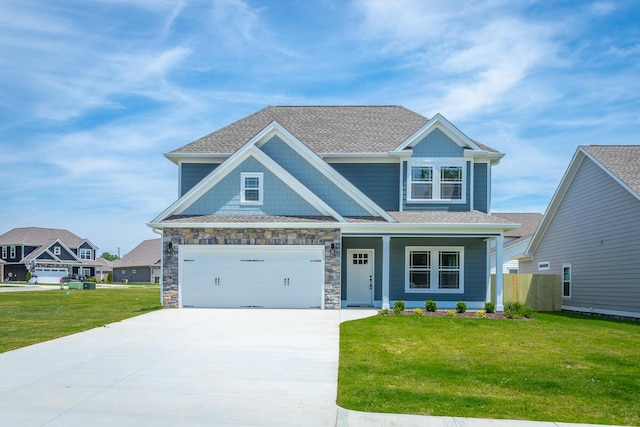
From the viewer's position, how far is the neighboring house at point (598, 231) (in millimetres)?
18391

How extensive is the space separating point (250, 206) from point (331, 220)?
2.92 meters

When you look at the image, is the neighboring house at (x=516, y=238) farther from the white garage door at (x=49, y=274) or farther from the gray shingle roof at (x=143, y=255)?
the white garage door at (x=49, y=274)

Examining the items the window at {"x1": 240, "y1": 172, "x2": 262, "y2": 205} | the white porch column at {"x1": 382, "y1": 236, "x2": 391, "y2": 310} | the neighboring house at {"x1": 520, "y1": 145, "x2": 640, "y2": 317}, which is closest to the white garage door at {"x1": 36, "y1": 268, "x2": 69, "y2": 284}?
the window at {"x1": 240, "y1": 172, "x2": 262, "y2": 205}

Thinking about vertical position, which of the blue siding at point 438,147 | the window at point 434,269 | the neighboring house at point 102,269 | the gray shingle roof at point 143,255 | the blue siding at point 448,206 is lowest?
the neighboring house at point 102,269

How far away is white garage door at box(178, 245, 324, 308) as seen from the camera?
18.6 m

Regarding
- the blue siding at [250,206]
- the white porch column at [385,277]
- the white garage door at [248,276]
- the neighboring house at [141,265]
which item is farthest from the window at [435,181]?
the neighboring house at [141,265]

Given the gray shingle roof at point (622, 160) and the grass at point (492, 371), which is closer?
the grass at point (492, 371)

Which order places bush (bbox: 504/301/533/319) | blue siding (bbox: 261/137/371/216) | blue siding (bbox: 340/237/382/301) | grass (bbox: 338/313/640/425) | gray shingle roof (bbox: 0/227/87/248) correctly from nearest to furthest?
1. grass (bbox: 338/313/640/425)
2. bush (bbox: 504/301/533/319)
3. blue siding (bbox: 261/137/371/216)
4. blue siding (bbox: 340/237/382/301)
5. gray shingle roof (bbox: 0/227/87/248)

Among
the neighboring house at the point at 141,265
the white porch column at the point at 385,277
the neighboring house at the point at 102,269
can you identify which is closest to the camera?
the white porch column at the point at 385,277

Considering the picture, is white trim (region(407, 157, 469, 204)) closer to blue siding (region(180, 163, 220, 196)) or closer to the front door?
the front door

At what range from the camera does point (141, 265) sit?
69.8 meters

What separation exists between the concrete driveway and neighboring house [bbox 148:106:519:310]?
5.14m

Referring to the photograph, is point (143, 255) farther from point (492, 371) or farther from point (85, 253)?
point (492, 371)

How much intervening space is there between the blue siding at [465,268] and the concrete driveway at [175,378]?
752 centimetres
